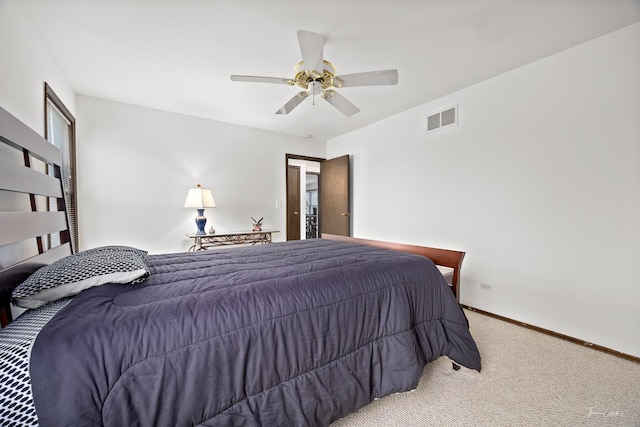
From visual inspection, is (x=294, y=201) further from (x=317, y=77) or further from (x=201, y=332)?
(x=201, y=332)

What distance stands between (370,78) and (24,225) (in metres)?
2.35

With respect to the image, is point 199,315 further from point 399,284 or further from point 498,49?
point 498,49

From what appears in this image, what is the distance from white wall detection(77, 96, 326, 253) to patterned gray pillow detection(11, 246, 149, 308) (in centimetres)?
245

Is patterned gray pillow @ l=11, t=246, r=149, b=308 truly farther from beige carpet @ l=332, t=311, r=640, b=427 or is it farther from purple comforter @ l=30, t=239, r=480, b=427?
beige carpet @ l=332, t=311, r=640, b=427

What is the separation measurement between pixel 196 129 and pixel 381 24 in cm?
294

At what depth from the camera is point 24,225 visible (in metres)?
1.29

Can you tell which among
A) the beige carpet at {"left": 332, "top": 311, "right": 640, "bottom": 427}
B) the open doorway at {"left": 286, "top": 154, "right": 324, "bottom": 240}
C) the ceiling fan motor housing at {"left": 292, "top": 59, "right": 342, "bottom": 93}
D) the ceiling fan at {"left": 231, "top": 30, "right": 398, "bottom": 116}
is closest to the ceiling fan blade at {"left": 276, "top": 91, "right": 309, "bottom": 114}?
the ceiling fan at {"left": 231, "top": 30, "right": 398, "bottom": 116}

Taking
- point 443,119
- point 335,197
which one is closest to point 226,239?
point 335,197

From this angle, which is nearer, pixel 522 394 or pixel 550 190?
pixel 522 394

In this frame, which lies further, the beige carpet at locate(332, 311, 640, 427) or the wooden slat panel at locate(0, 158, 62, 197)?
the beige carpet at locate(332, 311, 640, 427)

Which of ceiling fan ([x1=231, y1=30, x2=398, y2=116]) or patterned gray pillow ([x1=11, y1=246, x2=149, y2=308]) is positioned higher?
ceiling fan ([x1=231, y1=30, x2=398, y2=116])

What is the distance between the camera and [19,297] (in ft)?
3.22

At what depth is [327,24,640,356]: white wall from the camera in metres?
2.01

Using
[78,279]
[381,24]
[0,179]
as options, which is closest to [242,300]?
[78,279]
